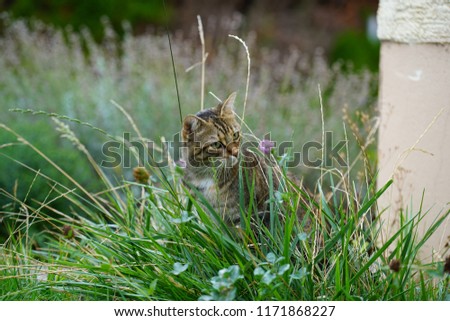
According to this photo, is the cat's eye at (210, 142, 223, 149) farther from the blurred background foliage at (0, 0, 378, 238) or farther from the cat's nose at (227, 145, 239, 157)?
the blurred background foliage at (0, 0, 378, 238)

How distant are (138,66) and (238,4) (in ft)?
14.3

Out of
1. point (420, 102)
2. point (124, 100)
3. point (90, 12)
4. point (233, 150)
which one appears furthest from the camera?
point (90, 12)

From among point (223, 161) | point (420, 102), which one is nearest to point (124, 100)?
point (223, 161)

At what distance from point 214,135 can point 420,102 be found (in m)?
1.12

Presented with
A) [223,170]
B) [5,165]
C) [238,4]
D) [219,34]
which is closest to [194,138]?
[223,170]

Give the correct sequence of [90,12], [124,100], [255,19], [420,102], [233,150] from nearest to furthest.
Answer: [233,150]
[420,102]
[124,100]
[90,12]
[255,19]

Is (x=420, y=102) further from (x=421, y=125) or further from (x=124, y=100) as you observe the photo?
(x=124, y=100)

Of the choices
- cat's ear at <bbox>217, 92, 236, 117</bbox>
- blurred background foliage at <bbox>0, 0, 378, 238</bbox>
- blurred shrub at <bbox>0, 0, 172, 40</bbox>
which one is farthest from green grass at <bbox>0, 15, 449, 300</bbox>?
blurred shrub at <bbox>0, 0, 172, 40</bbox>

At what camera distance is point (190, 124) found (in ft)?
12.1

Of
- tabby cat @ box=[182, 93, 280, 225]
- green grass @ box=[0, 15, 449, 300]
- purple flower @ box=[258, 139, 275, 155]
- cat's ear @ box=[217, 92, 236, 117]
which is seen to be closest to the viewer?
green grass @ box=[0, 15, 449, 300]

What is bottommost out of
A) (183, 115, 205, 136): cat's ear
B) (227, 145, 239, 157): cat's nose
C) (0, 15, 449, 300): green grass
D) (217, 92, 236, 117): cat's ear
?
(0, 15, 449, 300): green grass

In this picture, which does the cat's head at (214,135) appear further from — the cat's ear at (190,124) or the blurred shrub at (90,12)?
the blurred shrub at (90,12)

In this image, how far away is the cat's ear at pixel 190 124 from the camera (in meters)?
3.64

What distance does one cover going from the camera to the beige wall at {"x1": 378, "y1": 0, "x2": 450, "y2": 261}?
3.64m
